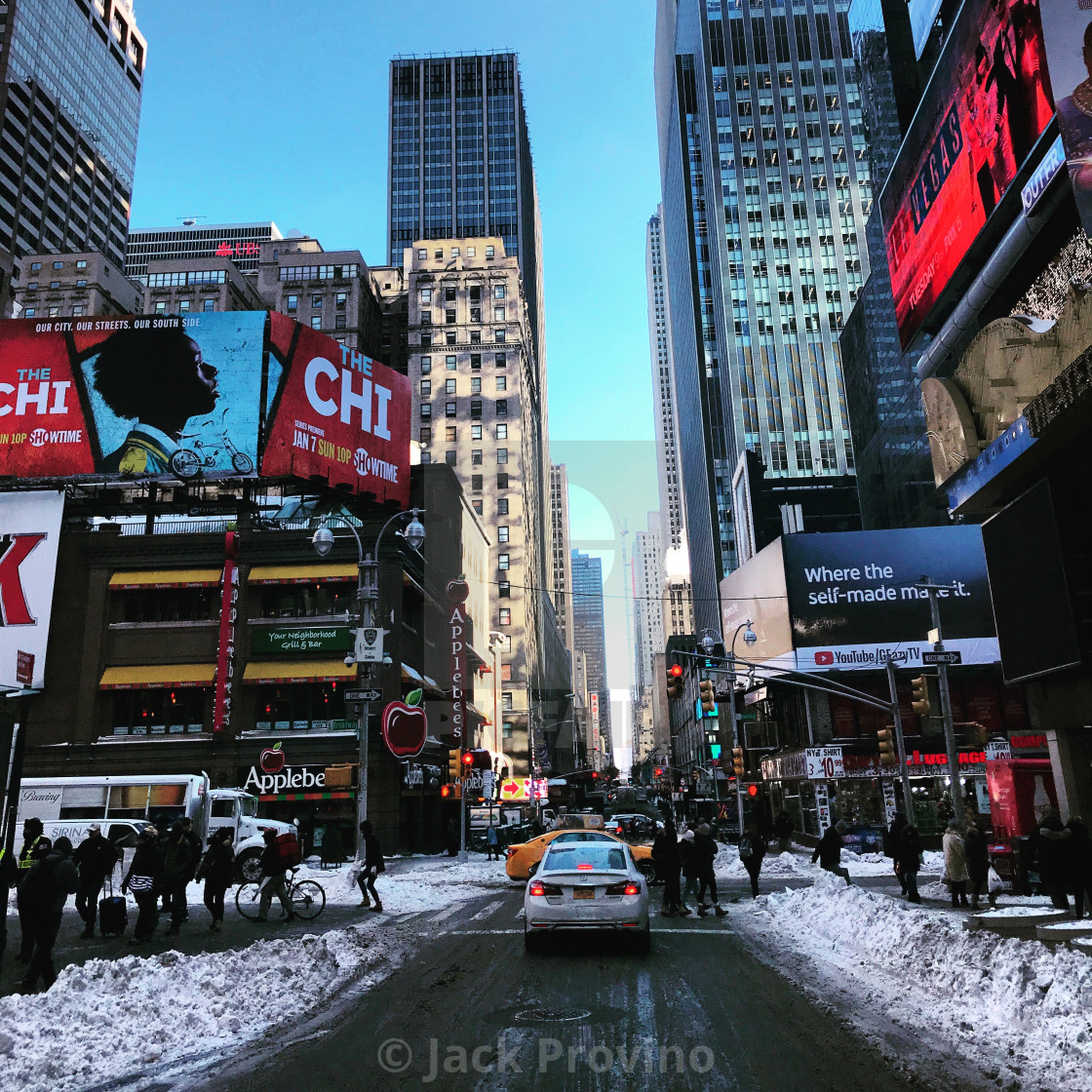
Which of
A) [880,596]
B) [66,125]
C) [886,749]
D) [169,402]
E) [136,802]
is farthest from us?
[66,125]

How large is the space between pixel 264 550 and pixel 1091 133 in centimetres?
3845

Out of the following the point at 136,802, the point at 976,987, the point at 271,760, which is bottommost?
the point at 976,987

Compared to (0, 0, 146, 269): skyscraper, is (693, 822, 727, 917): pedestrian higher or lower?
lower

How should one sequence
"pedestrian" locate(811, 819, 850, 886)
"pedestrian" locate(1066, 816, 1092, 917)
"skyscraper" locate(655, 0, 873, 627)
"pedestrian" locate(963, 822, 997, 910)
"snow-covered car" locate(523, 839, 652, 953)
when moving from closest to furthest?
"snow-covered car" locate(523, 839, 652, 953)
"pedestrian" locate(1066, 816, 1092, 917)
"pedestrian" locate(963, 822, 997, 910)
"pedestrian" locate(811, 819, 850, 886)
"skyscraper" locate(655, 0, 873, 627)

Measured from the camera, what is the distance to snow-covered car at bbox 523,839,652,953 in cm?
1268

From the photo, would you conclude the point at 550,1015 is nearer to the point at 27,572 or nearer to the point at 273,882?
the point at 273,882

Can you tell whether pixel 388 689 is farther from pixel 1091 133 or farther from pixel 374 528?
pixel 1091 133

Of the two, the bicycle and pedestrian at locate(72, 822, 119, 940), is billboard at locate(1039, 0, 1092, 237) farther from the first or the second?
pedestrian at locate(72, 822, 119, 940)

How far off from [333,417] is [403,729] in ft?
61.7

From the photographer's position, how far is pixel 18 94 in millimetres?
140500

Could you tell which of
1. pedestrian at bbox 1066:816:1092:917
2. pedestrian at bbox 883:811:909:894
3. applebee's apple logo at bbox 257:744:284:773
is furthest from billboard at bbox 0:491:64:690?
pedestrian at bbox 1066:816:1092:917

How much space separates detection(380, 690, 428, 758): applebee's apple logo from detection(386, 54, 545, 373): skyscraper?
398ft

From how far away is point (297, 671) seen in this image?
44.4m

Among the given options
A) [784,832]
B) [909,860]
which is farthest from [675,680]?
[784,832]
